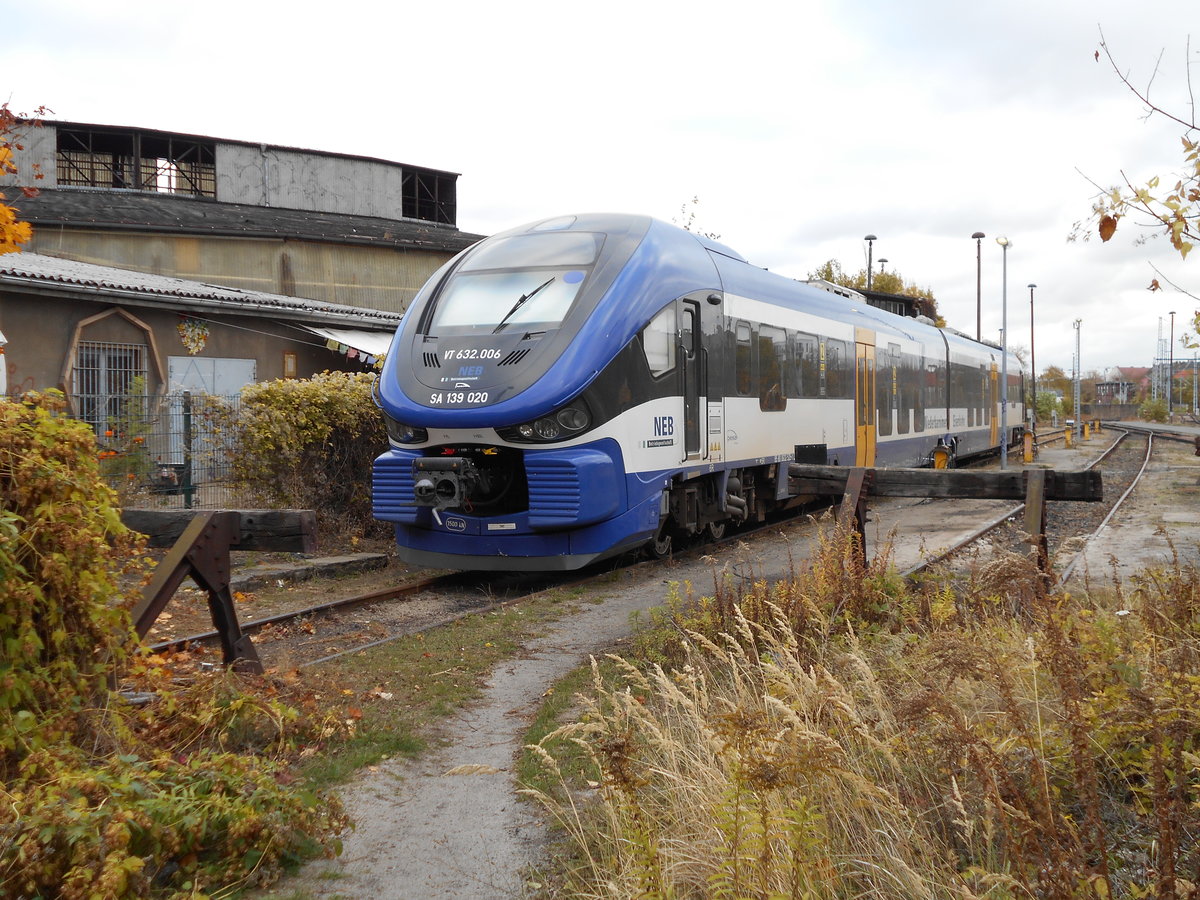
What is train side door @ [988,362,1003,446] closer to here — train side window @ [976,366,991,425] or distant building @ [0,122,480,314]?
train side window @ [976,366,991,425]

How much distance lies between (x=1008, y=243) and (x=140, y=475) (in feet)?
79.6

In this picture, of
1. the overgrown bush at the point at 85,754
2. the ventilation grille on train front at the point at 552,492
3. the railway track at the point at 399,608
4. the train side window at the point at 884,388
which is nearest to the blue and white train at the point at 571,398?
the ventilation grille on train front at the point at 552,492

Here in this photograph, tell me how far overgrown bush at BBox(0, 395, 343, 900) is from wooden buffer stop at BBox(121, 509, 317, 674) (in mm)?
455

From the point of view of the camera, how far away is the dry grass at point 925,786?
3.12 metres

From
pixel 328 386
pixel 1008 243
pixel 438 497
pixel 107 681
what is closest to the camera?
pixel 107 681

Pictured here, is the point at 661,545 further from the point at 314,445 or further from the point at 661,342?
the point at 314,445

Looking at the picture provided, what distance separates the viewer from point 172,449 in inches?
522

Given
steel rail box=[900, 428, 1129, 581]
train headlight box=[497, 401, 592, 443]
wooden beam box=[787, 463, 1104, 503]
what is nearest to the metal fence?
train headlight box=[497, 401, 592, 443]

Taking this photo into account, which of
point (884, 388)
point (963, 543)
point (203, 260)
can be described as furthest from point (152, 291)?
point (963, 543)

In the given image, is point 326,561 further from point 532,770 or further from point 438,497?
point 532,770

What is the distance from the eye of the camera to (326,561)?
10.9 m

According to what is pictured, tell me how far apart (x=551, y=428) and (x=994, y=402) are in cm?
2392

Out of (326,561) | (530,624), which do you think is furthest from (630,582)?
(326,561)

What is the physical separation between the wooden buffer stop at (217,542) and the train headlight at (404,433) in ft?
13.5
